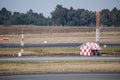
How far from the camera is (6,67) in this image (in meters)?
18.6

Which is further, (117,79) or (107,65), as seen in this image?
(107,65)

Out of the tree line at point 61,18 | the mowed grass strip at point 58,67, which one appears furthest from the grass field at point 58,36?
the tree line at point 61,18

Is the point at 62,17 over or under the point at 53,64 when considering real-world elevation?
over

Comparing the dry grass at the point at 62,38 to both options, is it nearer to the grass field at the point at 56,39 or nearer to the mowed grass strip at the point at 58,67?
the grass field at the point at 56,39

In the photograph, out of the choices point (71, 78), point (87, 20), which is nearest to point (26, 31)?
point (87, 20)

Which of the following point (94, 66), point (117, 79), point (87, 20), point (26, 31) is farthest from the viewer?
point (87, 20)

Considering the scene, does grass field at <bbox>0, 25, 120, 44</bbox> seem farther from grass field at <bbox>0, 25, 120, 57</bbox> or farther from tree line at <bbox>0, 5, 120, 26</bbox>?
tree line at <bbox>0, 5, 120, 26</bbox>

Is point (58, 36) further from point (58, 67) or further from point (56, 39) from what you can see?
point (58, 67)

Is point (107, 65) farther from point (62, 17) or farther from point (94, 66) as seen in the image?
point (62, 17)

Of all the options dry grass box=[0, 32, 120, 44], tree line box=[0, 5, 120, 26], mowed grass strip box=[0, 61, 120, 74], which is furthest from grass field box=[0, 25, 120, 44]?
tree line box=[0, 5, 120, 26]

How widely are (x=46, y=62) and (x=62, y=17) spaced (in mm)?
89452

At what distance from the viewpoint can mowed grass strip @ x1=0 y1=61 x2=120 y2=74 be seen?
16.9m

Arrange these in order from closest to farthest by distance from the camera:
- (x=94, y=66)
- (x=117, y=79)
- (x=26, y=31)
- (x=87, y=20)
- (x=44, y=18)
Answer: (x=117, y=79), (x=94, y=66), (x=26, y=31), (x=87, y=20), (x=44, y=18)

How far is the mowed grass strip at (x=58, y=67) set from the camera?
1693cm
